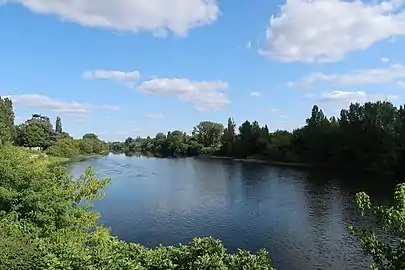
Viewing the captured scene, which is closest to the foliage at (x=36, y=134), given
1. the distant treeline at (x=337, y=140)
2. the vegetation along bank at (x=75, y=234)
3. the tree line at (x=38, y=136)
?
the tree line at (x=38, y=136)

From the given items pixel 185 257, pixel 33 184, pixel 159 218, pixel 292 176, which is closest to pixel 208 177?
pixel 292 176

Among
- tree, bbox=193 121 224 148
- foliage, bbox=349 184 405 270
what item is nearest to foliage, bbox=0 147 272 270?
foliage, bbox=349 184 405 270

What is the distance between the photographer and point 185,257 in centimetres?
773

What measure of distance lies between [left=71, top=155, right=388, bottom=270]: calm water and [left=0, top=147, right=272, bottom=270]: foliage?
9.60m

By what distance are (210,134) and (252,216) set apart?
360 ft

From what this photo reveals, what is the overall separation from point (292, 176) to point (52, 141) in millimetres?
76024

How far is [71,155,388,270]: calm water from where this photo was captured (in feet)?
75.0

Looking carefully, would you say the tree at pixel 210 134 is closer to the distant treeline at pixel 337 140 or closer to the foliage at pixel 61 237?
the distant treeline at pixel 337 140

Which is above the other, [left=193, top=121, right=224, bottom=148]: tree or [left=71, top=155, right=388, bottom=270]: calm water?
[left=193, top=121, right=224, bottom=148]: tree

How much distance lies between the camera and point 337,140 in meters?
77.8

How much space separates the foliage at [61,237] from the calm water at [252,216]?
960cm

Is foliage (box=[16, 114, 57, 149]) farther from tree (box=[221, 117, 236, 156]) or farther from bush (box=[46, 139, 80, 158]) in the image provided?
tree (box=[221, 117, 236, 156])

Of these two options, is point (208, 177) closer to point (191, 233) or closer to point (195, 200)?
point (195, 200)

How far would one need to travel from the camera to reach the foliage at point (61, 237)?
7613 millimetres
